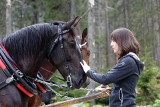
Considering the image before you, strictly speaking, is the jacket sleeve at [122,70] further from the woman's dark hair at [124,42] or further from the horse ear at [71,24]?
the horse ear at [71,24]

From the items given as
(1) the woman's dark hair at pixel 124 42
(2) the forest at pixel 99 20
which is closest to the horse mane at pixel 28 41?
(2) the forest at pixel 99 20

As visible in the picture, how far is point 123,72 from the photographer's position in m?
3.43

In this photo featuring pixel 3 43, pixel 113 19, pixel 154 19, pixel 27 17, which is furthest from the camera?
pixel 113 19

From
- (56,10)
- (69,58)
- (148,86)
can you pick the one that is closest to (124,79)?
(69,58)

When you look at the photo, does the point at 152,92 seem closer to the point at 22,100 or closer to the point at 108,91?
the point at 108,91

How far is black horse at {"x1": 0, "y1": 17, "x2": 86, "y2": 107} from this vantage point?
3.71 meters

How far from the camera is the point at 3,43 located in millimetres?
3783

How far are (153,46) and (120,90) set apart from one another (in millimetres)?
30732

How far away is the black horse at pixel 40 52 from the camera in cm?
371

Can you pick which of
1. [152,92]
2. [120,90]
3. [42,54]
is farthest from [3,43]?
[152,92]

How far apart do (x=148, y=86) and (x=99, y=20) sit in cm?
604

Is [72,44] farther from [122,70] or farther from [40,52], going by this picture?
[122,70]

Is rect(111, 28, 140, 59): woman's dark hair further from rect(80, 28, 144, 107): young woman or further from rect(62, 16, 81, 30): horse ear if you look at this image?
rect(62, 16, 81, 30): horse ear

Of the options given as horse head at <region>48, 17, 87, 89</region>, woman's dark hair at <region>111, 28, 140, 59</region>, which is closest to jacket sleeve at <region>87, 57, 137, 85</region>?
woman's dark hair at <region>111, 28, 140, 59</region>
